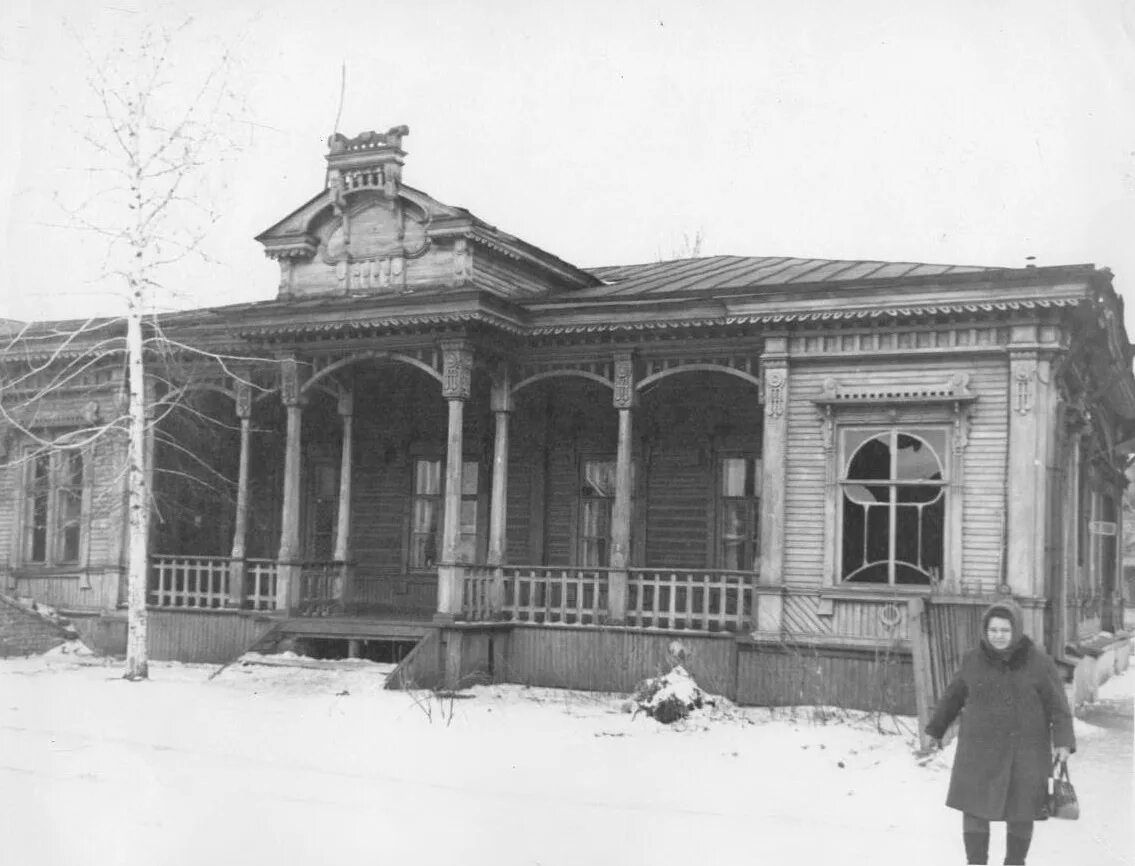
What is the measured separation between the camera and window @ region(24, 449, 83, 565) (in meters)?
21.2

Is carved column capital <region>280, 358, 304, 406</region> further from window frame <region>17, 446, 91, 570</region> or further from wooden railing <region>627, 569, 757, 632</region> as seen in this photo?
wooden railing <region>627, 569, 757, 632</region>

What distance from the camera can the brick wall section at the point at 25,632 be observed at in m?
19.9

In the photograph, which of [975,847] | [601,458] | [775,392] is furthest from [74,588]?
[975,847]

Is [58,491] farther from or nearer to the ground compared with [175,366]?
nearer to the ground

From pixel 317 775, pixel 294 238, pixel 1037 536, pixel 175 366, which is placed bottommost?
pixel 317 775

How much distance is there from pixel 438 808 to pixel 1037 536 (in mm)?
7652

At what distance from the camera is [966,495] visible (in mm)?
14789

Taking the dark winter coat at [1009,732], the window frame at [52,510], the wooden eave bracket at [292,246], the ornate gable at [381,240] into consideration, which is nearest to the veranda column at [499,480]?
the ornate gable at [381,240]

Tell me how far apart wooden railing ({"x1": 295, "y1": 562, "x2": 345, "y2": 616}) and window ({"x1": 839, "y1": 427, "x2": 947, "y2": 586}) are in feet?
24.7

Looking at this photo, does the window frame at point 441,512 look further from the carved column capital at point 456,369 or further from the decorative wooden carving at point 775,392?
the decorative wooden carving at point 775,392

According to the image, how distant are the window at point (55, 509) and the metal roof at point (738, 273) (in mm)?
8913

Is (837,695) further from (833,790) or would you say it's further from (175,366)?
(175,366)

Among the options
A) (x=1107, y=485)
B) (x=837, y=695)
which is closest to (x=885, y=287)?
(x=837, y=695)

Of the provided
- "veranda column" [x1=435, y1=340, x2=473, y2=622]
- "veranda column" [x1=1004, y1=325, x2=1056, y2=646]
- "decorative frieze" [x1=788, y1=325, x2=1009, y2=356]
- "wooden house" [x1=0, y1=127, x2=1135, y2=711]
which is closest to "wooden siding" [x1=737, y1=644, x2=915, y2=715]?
"wooden house" [x1=0, y1=127, x2=1135, y2=711]
